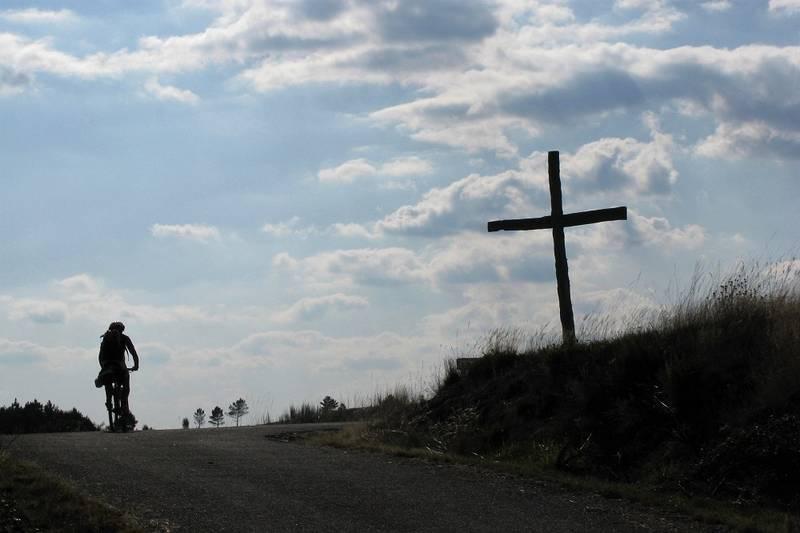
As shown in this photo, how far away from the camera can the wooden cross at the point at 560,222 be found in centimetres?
1988

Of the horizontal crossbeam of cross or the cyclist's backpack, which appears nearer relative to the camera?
the horizontal crossbeam of cross

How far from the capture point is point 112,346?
74.0 feet

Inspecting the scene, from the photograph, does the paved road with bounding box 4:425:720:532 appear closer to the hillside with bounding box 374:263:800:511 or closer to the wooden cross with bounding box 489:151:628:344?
the hillside with bounding box 374:263:800:511

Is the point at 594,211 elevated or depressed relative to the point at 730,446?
elevated

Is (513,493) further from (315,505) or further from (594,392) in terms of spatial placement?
(594,392)

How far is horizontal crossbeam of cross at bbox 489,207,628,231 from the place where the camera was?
20.1 meters

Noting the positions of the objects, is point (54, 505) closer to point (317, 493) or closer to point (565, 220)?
point (317, 493)

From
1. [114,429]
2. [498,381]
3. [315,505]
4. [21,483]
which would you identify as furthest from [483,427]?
[114,429]

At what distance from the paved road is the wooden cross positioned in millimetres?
5318

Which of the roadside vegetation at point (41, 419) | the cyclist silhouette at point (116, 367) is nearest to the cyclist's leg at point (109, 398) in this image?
the cyclist silhouette at point (116, 367)

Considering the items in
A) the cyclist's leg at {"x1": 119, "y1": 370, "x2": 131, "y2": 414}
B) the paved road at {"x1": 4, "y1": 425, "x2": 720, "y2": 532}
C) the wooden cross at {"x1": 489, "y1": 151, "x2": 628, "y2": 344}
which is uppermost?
the wooden cross at {"x1": 489, "y1": 151, "x2": 628, "y2": 344}

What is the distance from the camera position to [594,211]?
20.3 metres

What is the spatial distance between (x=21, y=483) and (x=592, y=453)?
673 centimetres

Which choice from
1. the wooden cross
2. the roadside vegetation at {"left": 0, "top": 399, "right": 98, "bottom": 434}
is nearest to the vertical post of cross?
the wooden cross
